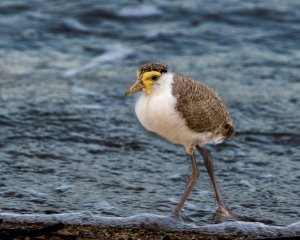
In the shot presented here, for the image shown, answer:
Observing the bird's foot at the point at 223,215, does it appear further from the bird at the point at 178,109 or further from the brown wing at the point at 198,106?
the brown wing at the point at 198,106

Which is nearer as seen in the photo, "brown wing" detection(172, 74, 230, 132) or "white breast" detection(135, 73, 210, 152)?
"white breast" detection(135, 73, 210, 152)

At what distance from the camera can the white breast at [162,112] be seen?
591 centimetres

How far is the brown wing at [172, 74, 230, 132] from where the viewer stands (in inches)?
237

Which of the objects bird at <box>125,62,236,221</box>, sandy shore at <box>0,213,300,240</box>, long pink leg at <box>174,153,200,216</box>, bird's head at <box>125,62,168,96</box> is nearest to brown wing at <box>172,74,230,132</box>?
bird at <box>125,62,236,221</box>

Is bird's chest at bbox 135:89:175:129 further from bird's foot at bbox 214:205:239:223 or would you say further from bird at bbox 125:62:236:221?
bird's foot at bbox 214:205:239:223

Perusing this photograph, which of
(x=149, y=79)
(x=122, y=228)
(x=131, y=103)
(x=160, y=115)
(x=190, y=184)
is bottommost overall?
(x=122, y=228)

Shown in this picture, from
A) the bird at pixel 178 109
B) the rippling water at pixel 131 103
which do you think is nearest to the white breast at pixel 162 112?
the bird at pixel 178 109

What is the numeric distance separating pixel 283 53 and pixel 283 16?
4.51 feet

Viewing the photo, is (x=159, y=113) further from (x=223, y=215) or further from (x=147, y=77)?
(x=223, y=215)

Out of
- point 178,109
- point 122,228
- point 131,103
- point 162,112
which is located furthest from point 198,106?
point 131,103

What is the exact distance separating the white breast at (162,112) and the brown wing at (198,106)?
0.15 feet

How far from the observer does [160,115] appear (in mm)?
5902

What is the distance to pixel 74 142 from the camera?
26.2 ft

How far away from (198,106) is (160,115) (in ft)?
1.23
